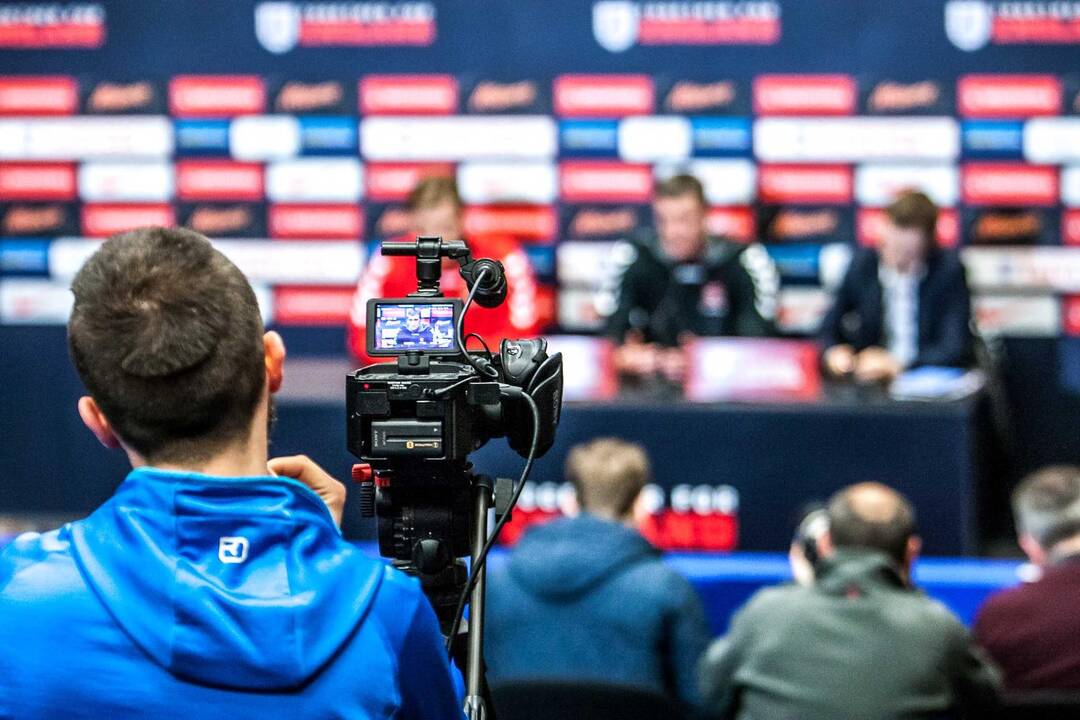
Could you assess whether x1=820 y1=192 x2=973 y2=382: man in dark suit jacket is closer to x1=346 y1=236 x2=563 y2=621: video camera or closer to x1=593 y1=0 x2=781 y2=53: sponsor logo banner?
x1=593 y1=0 x2=781 y2=53: sponsor logo banner

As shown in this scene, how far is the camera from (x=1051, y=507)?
379 cm

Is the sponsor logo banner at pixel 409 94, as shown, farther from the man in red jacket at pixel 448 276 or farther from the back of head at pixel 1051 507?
the back of head at pixel 1051 507

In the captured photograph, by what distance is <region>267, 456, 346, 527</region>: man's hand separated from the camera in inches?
70.3

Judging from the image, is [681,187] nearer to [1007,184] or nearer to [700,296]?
[700,296]

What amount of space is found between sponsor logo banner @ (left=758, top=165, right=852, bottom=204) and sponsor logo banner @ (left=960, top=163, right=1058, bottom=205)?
552 mm

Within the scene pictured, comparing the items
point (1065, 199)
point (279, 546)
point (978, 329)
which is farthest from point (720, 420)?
point (279, 546)

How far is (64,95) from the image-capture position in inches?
308

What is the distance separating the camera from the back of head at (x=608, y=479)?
157 inches

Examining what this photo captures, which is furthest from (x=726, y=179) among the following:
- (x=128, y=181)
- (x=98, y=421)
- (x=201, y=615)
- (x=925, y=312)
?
(x=201, y=615)

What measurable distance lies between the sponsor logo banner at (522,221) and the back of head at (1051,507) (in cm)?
393

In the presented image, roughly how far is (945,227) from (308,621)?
6.19m

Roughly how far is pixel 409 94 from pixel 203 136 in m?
1.10

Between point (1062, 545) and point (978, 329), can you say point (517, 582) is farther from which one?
point (978, 329)

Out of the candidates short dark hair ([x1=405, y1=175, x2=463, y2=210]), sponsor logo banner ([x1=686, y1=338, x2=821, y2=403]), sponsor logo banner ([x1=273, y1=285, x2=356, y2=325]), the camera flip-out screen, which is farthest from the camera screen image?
sponsor logo banner ([x1=273, y1=285, x2=356, y2=325])
